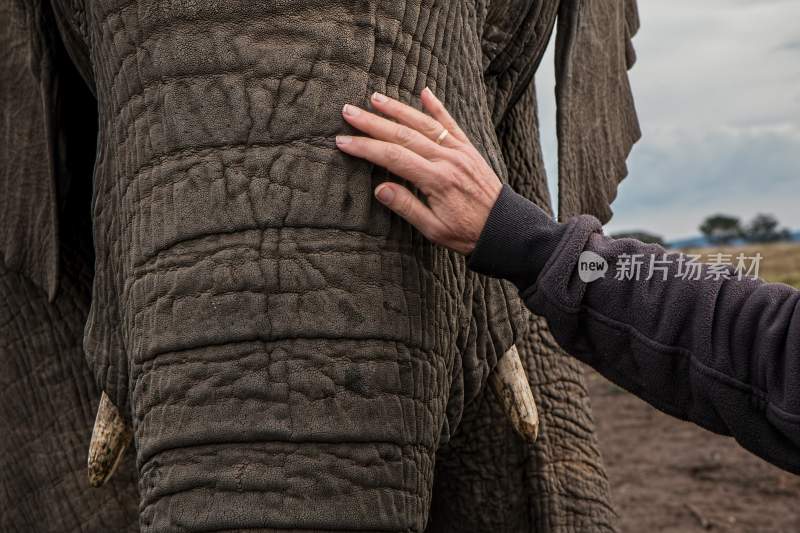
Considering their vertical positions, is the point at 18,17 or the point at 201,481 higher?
the point at 18,17

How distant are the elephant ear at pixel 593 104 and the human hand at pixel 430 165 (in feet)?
2.45

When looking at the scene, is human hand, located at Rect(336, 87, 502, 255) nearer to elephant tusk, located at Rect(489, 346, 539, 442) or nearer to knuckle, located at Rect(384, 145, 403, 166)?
knuckle, located at Rect(384, 145, 403, 166)

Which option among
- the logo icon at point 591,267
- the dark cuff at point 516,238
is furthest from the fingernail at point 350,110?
the logo icon at point 591,267

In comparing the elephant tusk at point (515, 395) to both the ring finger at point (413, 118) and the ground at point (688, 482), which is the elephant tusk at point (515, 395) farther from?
the ground at point (688, 482)

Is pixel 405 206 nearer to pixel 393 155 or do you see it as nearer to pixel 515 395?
pixel 393 155

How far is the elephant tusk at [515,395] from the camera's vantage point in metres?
1.83

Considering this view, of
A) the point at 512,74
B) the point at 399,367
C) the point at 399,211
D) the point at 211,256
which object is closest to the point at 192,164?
the point at 211,256

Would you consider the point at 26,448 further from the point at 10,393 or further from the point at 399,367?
the point at 399,367

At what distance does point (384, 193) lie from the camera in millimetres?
1468

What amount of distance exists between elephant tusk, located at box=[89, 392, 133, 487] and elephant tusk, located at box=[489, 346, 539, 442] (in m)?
0.63

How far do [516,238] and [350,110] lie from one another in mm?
303

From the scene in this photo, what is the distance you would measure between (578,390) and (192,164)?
147cm

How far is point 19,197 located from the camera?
2.12 m

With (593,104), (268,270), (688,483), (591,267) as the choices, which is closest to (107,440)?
(268,270)
